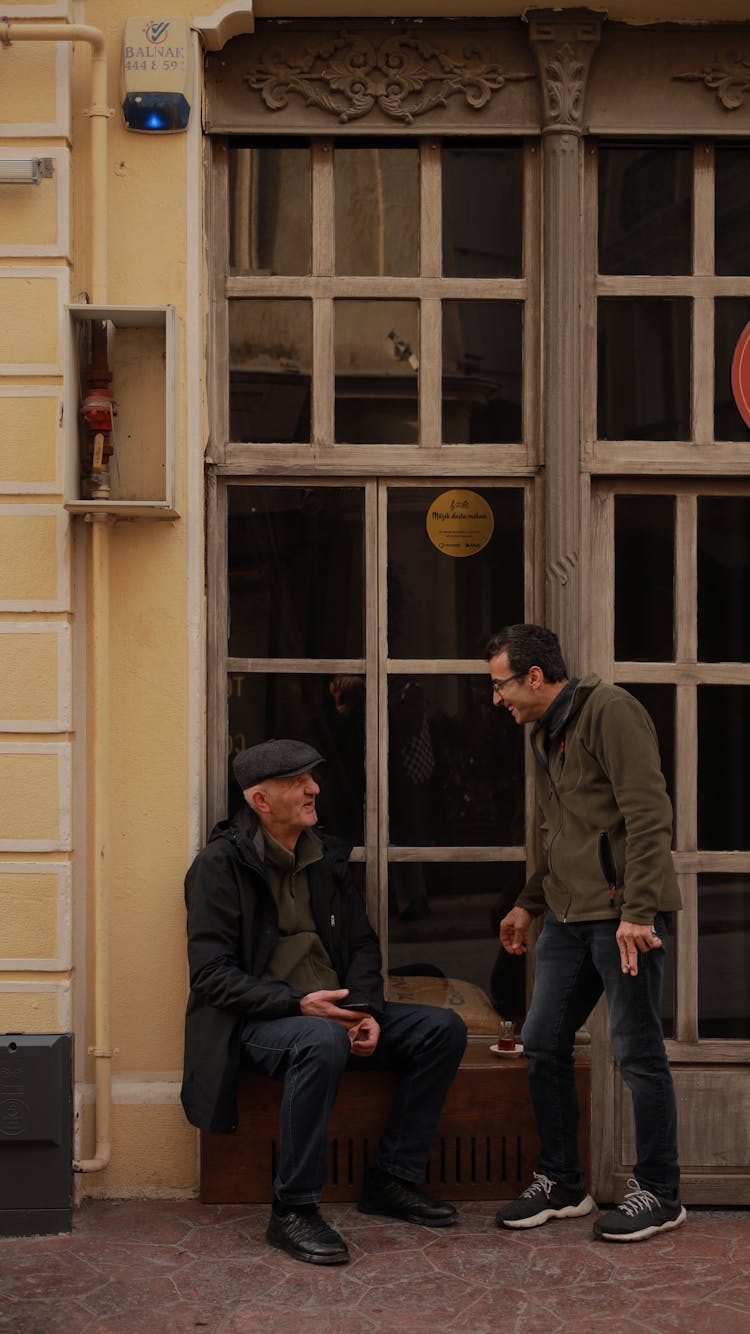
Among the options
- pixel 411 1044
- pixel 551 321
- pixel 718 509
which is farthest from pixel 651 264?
pixel 411 1044

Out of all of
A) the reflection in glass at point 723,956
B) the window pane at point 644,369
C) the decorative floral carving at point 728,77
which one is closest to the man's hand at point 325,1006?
the reflection in glass at point 723,956

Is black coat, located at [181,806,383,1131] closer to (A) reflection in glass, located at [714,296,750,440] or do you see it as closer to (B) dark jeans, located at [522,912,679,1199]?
(B) dark jeans, located at [522,912,679,1199]

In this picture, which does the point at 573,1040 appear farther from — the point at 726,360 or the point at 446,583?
the point at 726,360

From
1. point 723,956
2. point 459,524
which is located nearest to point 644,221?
point 459,524

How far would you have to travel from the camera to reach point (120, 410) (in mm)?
5031

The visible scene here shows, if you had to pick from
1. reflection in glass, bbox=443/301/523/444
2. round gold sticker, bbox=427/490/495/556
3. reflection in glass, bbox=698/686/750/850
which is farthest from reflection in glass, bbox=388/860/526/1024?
reflection in glass, bbox=443/301/523/444

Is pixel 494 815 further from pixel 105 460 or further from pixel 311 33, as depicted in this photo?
pixel 311 33

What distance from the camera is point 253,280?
16.8 feet

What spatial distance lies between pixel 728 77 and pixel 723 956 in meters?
3.10

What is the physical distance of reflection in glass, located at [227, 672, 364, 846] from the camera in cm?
515

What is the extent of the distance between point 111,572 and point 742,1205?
312cm

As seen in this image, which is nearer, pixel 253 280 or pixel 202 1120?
pixel 202 1120

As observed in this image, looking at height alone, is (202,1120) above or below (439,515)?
below

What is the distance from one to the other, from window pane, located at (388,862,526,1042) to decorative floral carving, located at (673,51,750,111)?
282cm
